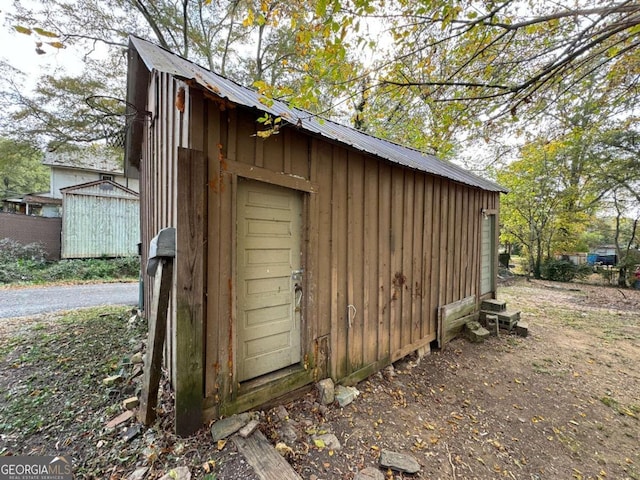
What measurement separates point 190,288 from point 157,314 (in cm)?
43

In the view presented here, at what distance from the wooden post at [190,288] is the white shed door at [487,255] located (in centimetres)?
600

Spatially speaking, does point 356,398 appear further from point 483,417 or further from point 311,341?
point 483,417

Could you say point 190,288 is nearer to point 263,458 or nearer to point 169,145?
point 263,458

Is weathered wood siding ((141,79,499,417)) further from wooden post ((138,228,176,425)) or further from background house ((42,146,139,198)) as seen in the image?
background house ((42,146,139,198))

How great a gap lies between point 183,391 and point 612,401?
15.6 ft

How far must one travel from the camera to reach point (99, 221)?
10.5m

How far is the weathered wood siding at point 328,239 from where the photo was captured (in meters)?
2.16

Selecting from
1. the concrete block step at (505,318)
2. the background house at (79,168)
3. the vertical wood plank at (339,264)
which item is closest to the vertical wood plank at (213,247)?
the vertical wood plank at (339,264)

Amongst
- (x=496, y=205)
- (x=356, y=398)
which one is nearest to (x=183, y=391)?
(x=356, y=398)

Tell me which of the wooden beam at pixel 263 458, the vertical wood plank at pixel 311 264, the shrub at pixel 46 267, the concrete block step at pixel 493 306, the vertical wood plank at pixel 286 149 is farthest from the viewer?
the shrub at pixel 46 267

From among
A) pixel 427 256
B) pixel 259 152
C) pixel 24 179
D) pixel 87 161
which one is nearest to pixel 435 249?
pixel 427 256

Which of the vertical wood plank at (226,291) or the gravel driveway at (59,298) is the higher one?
the vertical wood plank at (226,291)

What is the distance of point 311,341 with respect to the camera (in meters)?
2.80

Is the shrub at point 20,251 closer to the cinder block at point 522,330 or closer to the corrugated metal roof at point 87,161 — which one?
the corrugated metal roof at point 87,161
